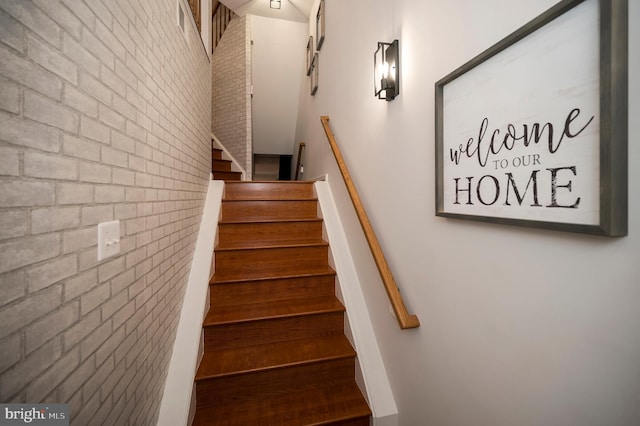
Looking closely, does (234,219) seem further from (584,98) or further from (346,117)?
(584,98)

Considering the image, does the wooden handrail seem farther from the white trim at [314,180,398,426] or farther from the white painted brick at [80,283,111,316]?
the white painted brick at [80,283,111,316]

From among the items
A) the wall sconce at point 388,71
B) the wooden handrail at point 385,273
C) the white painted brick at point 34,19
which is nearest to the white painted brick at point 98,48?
the white painted brick at point 34,19

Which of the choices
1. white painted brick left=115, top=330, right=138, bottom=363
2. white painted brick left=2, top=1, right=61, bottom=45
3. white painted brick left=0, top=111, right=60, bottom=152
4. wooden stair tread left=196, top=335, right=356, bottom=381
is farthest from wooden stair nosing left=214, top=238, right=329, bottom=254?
white painted brick left=2, top=1, right=61, bottom=45

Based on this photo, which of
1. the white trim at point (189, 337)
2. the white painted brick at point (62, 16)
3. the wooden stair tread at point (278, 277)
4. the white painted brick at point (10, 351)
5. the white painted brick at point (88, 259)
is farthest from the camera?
the wooden stair tread at point (278, 277)

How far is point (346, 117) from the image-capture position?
86.8 inches

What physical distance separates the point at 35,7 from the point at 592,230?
1.31 meters

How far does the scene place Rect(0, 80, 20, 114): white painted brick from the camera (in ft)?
1.64

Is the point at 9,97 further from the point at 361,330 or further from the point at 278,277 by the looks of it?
the point at 361,330

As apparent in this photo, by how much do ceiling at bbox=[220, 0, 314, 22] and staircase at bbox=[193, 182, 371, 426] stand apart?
11.8 feet

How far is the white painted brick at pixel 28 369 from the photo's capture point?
0.50 metres

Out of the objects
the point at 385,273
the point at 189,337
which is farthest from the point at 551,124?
the point at 189,337

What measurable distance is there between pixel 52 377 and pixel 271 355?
118 centimetres

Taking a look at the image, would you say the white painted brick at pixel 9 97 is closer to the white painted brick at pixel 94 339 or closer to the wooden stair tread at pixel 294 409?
the white painted brick at pixel 94 339

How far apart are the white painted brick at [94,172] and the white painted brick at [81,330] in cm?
40
